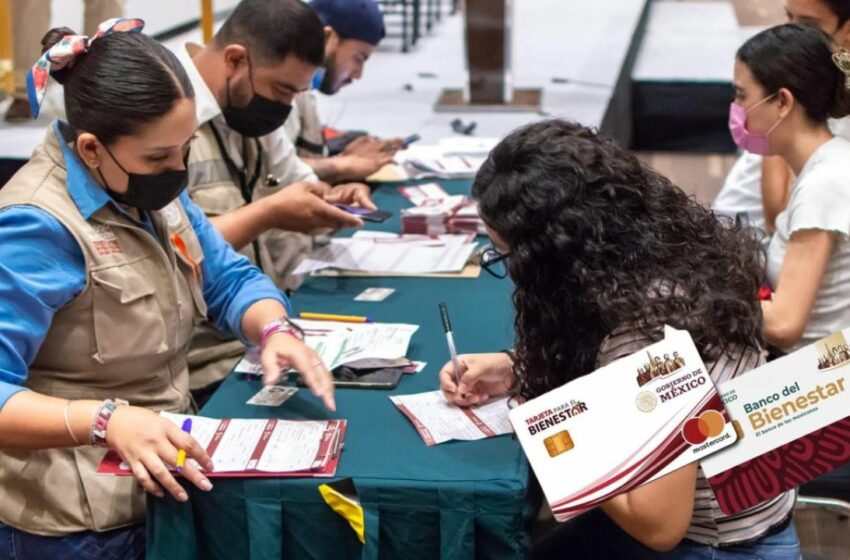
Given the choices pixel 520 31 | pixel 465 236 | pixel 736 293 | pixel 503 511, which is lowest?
pixel 520 31

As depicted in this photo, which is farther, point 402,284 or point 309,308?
point 402,284

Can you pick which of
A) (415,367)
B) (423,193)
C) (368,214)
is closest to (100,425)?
(415,367)

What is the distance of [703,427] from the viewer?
1.21 meters

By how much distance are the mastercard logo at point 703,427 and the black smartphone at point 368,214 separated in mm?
1485

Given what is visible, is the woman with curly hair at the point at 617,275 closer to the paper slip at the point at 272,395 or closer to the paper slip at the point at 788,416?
the paper slip at the point at 788,416

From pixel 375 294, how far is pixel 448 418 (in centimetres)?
64

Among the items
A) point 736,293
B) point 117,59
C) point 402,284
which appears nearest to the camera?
point 736,293

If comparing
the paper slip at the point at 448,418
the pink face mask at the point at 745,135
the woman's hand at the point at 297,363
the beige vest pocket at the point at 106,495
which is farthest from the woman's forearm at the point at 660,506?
the pink face mask at the point at 745,135

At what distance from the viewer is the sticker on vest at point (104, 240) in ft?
5.31

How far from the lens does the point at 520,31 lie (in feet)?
24.2

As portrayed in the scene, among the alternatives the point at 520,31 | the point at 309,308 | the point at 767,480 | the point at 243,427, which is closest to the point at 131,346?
the point at 243,427

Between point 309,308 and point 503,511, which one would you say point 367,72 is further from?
point 503,511

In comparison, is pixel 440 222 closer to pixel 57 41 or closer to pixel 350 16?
pixel 350 16

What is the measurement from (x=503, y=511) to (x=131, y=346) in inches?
25.3
